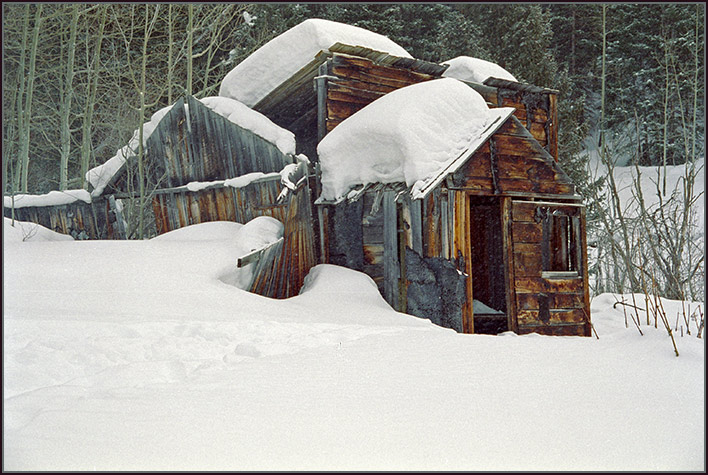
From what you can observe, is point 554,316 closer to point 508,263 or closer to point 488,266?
point 508,263

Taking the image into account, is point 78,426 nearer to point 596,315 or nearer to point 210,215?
point 210,215

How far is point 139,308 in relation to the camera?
5.71 metres

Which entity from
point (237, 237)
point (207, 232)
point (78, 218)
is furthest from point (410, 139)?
point (78, 218)

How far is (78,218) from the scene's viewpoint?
12734mm

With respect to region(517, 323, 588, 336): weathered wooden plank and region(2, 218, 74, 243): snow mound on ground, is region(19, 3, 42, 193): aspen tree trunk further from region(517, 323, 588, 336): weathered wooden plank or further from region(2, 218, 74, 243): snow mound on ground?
region(517, 323, 588, 336): weathered wooden plank

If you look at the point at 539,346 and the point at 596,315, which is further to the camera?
the point at 596,315

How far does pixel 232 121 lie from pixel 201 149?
1001mm

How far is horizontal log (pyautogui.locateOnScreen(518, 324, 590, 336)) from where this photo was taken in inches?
362

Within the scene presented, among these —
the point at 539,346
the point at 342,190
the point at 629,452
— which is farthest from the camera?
the point at 342,190

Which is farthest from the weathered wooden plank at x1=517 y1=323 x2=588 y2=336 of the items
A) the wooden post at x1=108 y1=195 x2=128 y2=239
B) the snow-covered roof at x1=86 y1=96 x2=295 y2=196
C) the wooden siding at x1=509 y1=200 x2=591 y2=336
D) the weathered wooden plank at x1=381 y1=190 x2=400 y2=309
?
the wooden post at x1=108 y1=195 x2=128 y2=239

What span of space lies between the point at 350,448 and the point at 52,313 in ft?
12.7

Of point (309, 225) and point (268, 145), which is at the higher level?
point (268, 145)

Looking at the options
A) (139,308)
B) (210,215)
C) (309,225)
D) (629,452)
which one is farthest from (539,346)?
(210,215)

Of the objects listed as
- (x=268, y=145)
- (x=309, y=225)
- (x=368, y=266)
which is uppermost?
(x=268, y=145)
